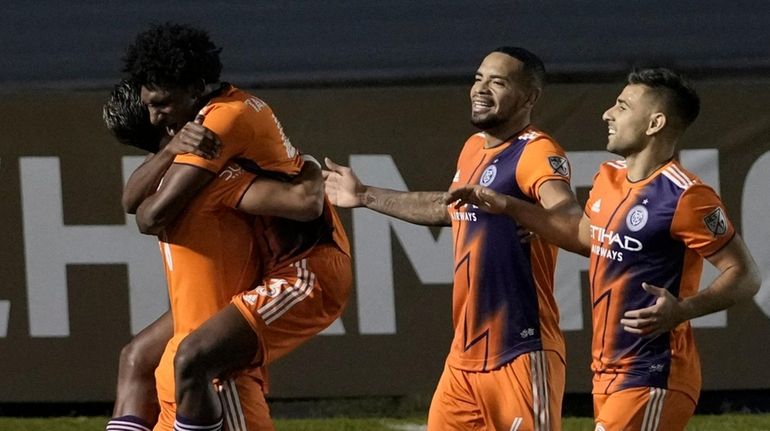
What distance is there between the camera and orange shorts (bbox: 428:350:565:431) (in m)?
4.95

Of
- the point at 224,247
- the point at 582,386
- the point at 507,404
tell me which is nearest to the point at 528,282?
the point at 507,404

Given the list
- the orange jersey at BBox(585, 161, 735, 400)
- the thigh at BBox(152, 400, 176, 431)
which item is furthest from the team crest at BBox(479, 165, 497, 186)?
the thigh at BBox(152, 400, 176, 431)

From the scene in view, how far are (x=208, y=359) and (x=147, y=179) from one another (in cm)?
63

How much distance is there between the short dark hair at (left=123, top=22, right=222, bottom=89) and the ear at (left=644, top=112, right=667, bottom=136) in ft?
4.61

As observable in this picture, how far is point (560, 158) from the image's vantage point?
496 cm

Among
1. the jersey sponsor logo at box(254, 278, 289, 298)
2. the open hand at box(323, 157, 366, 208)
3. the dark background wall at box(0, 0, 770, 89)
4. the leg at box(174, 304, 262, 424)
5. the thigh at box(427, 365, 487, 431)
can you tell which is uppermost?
the dark background wall at box(0, 0, 770, 89)

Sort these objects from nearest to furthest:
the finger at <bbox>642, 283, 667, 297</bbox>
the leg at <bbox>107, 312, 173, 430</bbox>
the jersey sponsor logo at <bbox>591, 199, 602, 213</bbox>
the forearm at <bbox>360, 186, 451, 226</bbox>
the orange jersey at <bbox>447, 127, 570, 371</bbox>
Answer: the finger at <bbox>642, 283, 667, 297</bbox>
the jersey sponsor logo at <bbox>591, 199, 602, 213</bbox>
the orange jersey at <bbox>447, 127, 570, 371</bbox>
the leg at <bbox>107, 312, 173, 430</bbox>
the forearm at <bbox>360, 186, 451, 226</bbox>

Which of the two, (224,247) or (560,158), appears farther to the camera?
(560,158)

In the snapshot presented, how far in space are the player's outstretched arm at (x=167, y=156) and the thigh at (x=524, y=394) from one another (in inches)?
52.0

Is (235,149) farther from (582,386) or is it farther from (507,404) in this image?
(582,386)

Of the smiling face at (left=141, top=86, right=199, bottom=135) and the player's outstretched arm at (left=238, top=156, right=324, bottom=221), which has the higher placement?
the smiling face at (left=141, top=86, right=199, bottom=135)

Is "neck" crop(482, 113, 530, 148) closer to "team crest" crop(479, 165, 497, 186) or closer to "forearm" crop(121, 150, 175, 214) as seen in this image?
"team crest" crop(479, 165, 497, 186)

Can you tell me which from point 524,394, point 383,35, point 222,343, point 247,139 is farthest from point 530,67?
point 383,35

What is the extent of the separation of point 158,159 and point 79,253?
3348 mm
